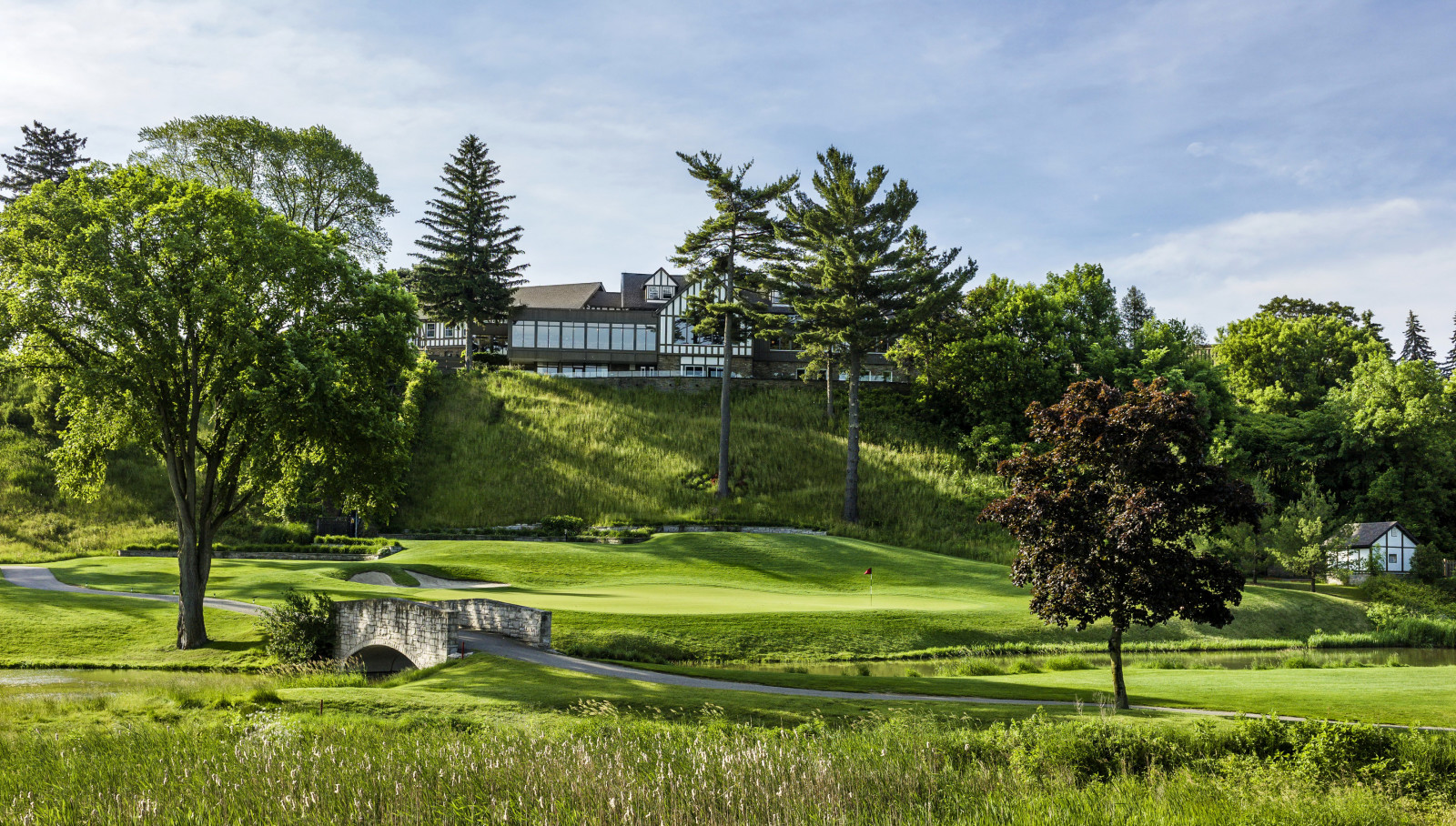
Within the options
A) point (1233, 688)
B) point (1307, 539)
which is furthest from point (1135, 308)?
point (1233, 688)

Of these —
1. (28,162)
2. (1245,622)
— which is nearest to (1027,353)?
(1245,622)

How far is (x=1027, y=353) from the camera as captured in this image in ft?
190

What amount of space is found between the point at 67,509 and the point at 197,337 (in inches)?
1186

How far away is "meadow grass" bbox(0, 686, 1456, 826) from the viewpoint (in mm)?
8055

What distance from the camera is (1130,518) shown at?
15.3 m

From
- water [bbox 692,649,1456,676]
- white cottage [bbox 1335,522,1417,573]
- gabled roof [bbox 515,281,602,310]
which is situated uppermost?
gabled roof [bbox 515,281,602,310]

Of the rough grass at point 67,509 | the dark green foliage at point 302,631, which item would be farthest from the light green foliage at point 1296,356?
the rough grass at point 67,509

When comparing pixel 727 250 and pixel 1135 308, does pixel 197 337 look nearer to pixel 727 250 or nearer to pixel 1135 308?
pixel 727 250

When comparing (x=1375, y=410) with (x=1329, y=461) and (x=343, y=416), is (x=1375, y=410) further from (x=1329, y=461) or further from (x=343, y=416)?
(x=343, y=416)

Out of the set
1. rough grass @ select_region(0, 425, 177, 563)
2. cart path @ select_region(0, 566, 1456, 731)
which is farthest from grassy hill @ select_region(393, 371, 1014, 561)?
cart path @ select_region(0, 566, 1456, 731)

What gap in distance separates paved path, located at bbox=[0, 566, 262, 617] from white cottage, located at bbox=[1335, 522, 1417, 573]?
164 ft

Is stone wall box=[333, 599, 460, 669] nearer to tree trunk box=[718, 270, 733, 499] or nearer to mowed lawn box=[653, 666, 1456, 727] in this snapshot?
mowed lawn box=[653, 666, 1456, 727]

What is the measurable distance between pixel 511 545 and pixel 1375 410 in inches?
1978

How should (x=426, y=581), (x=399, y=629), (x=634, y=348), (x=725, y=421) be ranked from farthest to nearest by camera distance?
(x=634, y=348) < (x=725, y=421) < (x=426, y=581) < (x=399, y=629)
